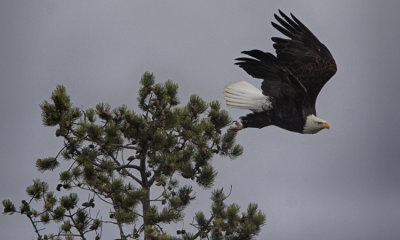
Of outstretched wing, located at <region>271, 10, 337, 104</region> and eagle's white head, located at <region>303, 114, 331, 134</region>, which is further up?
outstretched wing, located at <region>271, 10, 337, 104</region>

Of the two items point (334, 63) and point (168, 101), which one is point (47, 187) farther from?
point (334, 63)

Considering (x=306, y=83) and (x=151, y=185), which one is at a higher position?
(x=306, y=83)

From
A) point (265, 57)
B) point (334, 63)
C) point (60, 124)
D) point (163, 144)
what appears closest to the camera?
point (60, 124)

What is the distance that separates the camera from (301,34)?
750cm

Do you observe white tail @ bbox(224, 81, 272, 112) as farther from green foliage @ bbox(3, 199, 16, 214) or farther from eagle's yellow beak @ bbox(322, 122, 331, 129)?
green foliage @ bbox(3, 199, 16, 214)

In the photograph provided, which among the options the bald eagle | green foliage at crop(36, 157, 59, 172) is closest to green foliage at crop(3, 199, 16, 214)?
green foliage at crop(36, 157, 59, 172)

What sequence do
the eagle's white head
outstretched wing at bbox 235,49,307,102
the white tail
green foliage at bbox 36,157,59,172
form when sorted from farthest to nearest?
the white tail → the eagle's white head → outstretched wing at bbox 235,49,307,102 → green foliage at bbox 36,157,59,172

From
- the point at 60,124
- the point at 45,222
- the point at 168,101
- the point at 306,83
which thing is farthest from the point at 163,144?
the point at 306,83

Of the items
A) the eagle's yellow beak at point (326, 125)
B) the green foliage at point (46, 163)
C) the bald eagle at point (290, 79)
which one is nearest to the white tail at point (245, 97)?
the bald eagle at point (290, 79)

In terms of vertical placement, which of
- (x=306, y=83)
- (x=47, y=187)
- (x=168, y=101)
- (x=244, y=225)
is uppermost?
(x=306, y=83)

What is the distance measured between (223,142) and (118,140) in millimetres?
1020

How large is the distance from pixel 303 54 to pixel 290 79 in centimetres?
36

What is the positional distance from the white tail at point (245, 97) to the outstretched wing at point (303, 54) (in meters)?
0.58

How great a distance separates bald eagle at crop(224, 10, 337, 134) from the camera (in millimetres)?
7438
